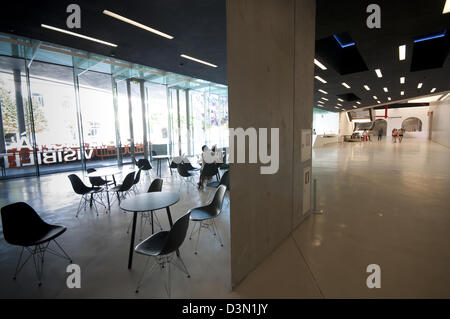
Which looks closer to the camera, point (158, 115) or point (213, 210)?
point (213, 210)

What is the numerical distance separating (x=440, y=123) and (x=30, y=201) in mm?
28379

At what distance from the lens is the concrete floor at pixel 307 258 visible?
2.20 meters

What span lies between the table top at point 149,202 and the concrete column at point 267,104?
3.56 ft

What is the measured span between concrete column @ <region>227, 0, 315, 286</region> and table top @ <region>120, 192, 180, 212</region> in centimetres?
108

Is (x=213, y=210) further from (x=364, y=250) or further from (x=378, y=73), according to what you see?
(x=378, y=73)

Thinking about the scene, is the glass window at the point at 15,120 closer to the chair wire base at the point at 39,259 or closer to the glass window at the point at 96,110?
the glass window at the point at 96,110

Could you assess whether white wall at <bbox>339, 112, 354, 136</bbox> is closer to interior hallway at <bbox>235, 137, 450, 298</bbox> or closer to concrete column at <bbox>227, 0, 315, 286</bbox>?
interior hallway at <bbox>235, 137, 450, 298</bbox>

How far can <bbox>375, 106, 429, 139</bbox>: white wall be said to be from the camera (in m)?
25.7

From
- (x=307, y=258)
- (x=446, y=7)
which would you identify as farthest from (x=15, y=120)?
(x=446, y=7)

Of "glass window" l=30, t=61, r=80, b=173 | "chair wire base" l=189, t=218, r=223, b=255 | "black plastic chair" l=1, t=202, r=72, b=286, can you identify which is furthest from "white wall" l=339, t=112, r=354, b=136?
"black plastic chair" l=1, t=202, r=72, b=286

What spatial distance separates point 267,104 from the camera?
2615 millimetres

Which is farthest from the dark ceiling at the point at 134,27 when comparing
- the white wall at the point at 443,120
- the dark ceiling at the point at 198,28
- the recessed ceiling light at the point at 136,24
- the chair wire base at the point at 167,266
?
→ the white wall at the point at 443,120

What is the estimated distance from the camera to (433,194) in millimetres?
5062

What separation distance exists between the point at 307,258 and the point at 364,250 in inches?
34.8
